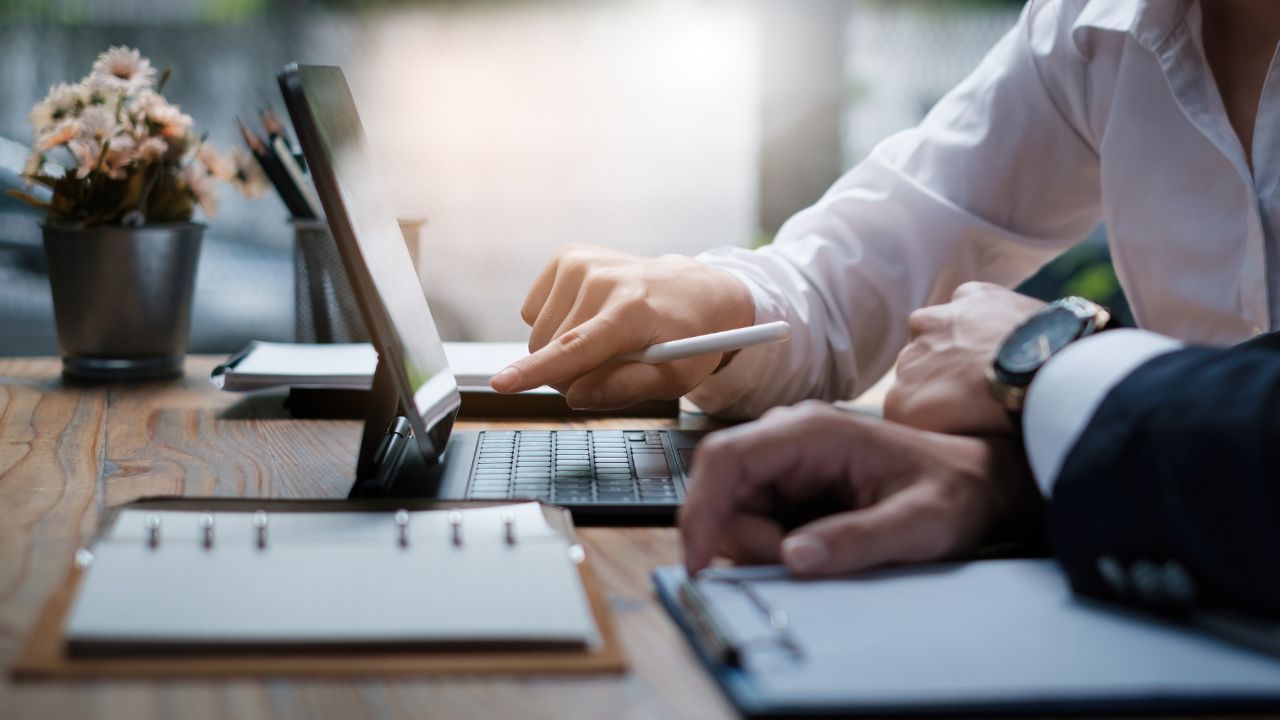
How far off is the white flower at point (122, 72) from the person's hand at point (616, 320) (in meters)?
0.60

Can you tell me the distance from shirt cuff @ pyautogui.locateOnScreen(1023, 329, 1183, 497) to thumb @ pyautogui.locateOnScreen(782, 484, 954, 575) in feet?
0.19

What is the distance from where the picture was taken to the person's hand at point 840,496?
1.68 ft

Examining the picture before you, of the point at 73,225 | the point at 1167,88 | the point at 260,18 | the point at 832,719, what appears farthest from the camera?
the point at 260,18

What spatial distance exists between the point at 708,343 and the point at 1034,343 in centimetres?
27

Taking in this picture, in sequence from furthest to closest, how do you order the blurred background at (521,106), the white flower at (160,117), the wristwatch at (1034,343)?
the blurred background at (521,106) < the white flower at (160,117) < the wristwatch at (1034,343)

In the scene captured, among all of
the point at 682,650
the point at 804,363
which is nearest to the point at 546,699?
the point at 682,650

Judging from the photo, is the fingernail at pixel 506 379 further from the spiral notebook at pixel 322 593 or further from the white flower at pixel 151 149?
the white flower at pixel 151 149

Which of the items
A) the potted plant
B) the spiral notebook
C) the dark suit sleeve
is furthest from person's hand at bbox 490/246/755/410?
the potted plant

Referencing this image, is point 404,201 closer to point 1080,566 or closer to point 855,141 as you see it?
point 855,141

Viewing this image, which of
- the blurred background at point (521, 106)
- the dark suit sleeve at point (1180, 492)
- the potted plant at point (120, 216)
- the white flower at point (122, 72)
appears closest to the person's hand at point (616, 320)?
the dark suit sleeve at point (1180, 492)

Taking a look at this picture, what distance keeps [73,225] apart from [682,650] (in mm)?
994

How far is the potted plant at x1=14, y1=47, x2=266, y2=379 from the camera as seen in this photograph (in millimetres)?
1175

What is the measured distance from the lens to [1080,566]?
49 centimetres

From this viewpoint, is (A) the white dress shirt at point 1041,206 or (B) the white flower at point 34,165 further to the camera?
(B) the white flower at point 34,165
